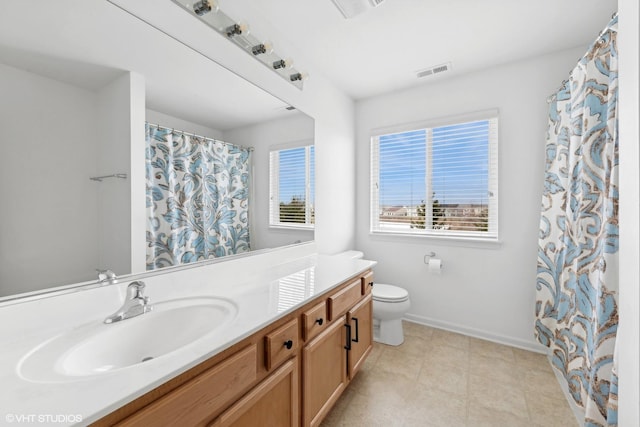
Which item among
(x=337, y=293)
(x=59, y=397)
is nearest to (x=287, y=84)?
(x=337, y=293)

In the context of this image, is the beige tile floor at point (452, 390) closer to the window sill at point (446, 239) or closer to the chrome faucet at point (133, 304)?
the window sill at point (446, 239)

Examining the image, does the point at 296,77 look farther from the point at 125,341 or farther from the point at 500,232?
the point at 500,232

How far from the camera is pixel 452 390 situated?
1.77 m

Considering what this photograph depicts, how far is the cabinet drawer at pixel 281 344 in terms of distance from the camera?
98 centimetres

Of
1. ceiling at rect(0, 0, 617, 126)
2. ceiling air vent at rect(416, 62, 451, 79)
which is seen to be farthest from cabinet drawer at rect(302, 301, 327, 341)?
ceiling air vent at rect(416, 62, 451, 79)

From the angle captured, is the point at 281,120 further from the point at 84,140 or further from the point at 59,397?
the point at 59,397

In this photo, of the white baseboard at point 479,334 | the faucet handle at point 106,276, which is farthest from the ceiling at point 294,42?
the white baseboard at point 479,334

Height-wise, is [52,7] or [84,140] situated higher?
[52,7]

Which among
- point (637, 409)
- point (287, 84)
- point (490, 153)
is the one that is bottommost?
point (637, 409)

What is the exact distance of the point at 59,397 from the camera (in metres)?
0.55

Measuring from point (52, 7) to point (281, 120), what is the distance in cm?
117

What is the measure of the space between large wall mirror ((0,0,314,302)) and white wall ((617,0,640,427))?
160 cm

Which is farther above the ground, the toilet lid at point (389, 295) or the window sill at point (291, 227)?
the window sill at point (291, 227)

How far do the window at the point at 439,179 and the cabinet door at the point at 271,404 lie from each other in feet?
6.60
